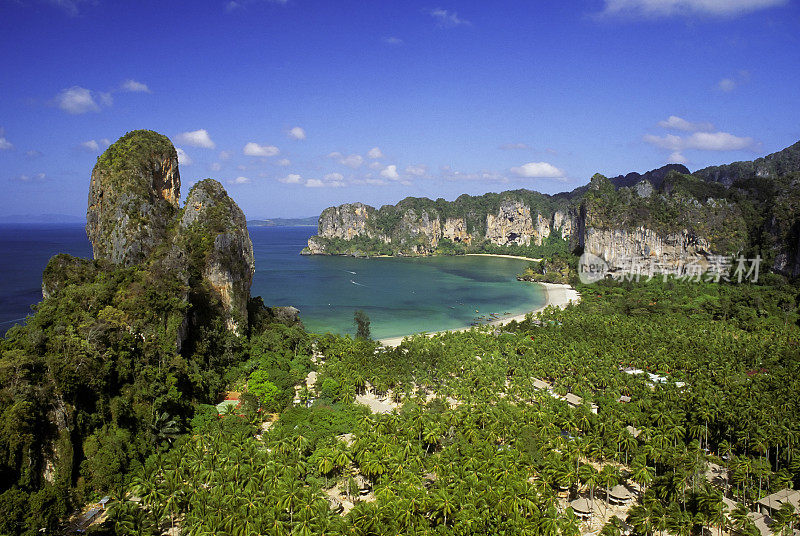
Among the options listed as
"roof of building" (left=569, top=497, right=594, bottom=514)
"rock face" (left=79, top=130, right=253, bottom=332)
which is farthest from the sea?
"roof of building" (left=569, top=497, right=594, bottom=514)

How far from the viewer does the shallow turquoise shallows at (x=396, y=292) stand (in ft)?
186

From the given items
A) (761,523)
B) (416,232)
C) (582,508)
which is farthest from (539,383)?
(416,232)

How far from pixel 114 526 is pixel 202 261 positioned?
21.0 meters

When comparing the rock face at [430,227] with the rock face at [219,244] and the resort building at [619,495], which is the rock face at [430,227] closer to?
the rock face at [219,244]

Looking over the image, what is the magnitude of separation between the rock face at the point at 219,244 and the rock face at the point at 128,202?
2346 mm

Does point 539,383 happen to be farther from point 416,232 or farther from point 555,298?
point 416,232

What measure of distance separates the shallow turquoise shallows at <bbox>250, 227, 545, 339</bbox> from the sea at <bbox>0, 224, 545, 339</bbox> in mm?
106

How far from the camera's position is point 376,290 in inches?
3051

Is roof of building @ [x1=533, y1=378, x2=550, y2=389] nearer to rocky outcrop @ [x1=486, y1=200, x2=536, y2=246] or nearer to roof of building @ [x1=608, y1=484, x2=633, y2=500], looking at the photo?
roof of building @ [x1=608, y1=484, x2=633, y2=500]

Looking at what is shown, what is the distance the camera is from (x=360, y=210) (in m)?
140

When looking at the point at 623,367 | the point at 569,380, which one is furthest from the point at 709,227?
the point at 569,380

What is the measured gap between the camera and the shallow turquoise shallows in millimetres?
56812

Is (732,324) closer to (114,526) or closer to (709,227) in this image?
(709,227)

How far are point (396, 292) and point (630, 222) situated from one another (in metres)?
39.4
